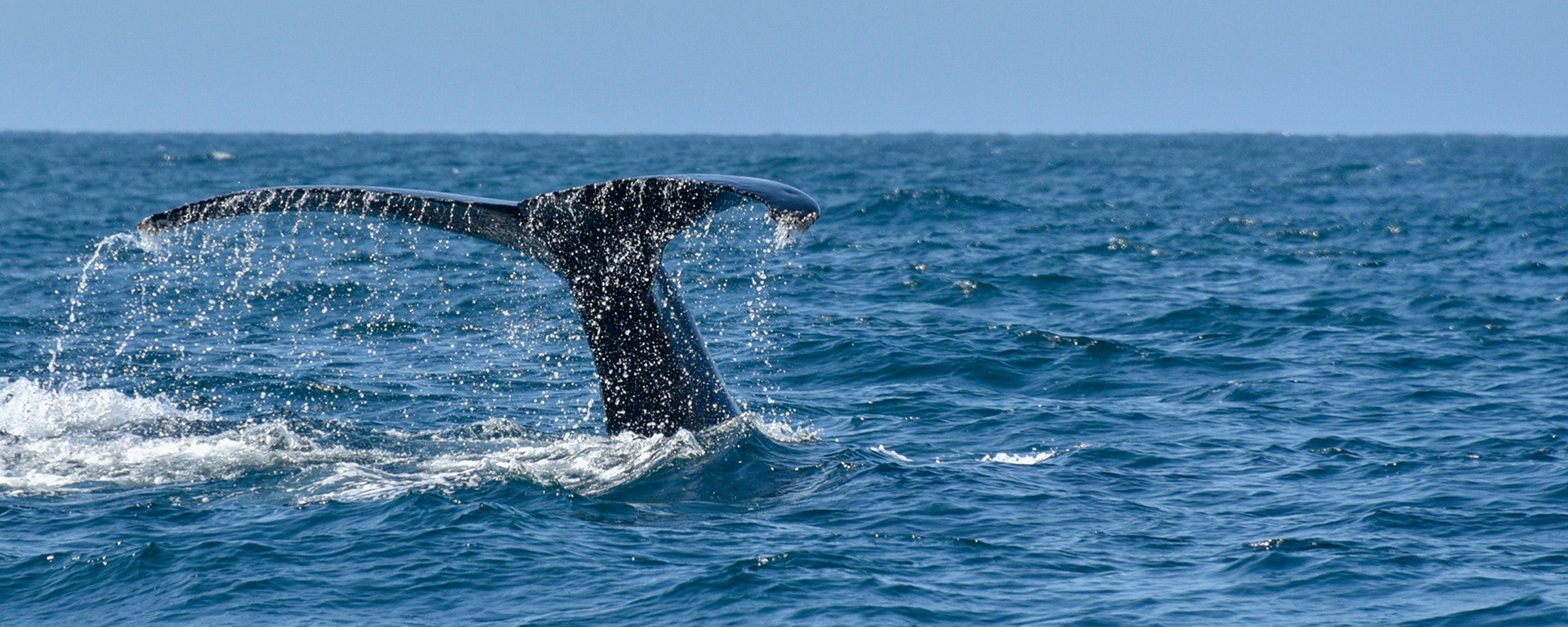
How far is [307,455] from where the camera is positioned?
1177cm

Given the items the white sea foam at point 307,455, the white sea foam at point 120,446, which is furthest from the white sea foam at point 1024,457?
the white sea foam at point 120,446

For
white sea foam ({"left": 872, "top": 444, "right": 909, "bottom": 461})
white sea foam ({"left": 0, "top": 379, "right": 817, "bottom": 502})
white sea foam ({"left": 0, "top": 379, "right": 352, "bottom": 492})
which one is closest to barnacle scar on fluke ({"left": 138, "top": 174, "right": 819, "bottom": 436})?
white sea foam ({"left": 0, "top": 379, "right": 817, "bottom": 502})

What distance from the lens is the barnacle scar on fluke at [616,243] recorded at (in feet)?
32.8

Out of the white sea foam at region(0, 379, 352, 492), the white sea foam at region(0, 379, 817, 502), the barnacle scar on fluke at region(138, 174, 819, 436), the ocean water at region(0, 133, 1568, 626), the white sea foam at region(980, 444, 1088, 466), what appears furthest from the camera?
the white sea foam at region(980, 444, 1088, 466)

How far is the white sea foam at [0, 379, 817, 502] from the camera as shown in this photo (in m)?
11.0

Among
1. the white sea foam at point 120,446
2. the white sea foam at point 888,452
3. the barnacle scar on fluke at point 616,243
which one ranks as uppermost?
Result: the barnacle scar on fluke at point 616,243

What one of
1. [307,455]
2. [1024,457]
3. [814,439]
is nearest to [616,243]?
[814,439]

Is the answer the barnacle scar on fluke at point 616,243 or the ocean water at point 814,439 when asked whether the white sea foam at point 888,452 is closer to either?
the ocean water at point 814,439

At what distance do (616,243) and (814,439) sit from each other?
8.67 ft

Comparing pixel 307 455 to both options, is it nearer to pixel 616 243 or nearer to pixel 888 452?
pixel 616 243

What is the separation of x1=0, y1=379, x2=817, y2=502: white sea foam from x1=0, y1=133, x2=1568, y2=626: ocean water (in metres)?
0.05

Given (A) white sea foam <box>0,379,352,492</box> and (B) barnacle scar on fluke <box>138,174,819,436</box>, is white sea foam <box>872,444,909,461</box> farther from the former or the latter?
(A) white sea foam <box>0,379,352,492</box>

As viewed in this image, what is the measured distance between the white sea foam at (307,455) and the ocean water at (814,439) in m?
0.05

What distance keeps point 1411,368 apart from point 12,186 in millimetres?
41006
